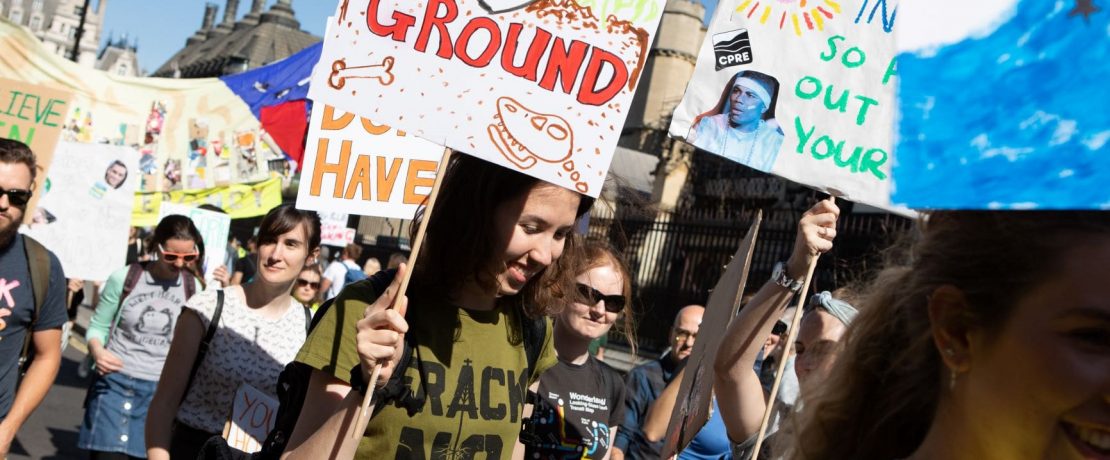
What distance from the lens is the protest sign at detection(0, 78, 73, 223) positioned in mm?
6516

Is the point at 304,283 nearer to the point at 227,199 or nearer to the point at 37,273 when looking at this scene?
the point at 37,273

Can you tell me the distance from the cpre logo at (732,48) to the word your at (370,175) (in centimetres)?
119

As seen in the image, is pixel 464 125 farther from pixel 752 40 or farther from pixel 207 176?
pixel 207 176

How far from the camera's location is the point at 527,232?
2.98m

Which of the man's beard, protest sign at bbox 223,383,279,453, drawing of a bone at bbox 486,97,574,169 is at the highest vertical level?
drawing of a bone at bbox 486,97,574,169

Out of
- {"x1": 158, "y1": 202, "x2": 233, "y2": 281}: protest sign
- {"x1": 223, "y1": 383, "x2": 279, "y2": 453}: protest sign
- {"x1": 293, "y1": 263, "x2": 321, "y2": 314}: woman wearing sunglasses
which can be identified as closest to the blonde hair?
{"x1": 223, "y1": 383, "x2": 279, "y2": 453}: protest sign

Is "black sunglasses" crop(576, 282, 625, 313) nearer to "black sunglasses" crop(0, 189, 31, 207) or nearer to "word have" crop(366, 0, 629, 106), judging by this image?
"word have" crop(366, 0, 629, 106)

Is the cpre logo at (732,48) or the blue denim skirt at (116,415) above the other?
the cpre logo at (732,48)

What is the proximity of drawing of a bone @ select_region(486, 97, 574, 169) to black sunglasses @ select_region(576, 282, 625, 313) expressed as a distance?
5.53 ft

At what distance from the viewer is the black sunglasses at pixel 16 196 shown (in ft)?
14.2

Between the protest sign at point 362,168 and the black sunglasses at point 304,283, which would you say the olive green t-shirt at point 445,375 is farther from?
the black sunglasses at point 304,283

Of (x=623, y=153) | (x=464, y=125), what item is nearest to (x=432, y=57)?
(x=464, y=125)

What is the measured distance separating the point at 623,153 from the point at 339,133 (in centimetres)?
2344

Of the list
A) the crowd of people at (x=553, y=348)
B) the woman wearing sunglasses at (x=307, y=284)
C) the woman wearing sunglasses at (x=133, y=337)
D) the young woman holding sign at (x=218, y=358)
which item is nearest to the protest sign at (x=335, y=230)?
the woman wearing sunglasses at (x=307, y=284)
